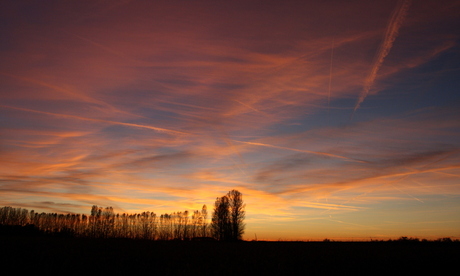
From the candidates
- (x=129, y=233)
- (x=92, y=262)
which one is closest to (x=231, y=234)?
(x=92, y=262)

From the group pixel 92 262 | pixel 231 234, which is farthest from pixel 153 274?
pixel 231 234

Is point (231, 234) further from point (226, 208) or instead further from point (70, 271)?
point (70, 271)

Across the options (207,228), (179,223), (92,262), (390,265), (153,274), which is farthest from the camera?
(179,223)

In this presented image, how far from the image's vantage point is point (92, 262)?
16391mm

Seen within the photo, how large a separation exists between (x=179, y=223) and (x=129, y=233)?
2536 centimetres

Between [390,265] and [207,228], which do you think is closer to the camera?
[390,265]

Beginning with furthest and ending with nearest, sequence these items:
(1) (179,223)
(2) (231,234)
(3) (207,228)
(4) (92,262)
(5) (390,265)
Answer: (1) (179,223), (3) (207,228), (2) (231,234), (5) (390,265), (4) (92,262)

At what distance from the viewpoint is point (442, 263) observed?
1847 centimetres

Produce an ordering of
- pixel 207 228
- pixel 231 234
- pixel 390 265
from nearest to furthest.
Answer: pixel 390 265, pixel 231 234, pixel 207 228

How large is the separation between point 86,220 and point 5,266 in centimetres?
15927

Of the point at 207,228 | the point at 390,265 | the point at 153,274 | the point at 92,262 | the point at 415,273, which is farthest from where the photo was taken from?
the point at 207,228

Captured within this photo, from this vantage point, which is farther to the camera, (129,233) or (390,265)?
(129,233)

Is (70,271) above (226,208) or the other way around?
the other way around

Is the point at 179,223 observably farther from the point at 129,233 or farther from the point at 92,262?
the point at 92,262
